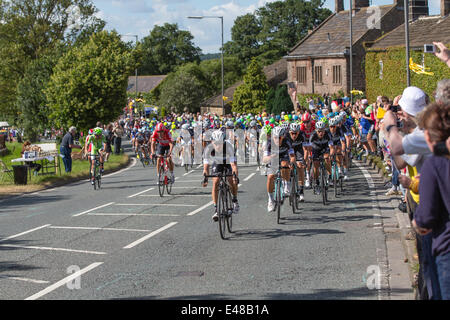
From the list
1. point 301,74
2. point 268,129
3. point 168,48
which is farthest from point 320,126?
point 168,48

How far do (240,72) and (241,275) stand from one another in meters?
97.5

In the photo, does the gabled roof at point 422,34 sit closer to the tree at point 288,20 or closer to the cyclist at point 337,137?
the cyclist at point 337,137

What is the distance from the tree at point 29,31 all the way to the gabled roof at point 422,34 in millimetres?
25888

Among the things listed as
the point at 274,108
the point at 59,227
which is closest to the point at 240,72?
the point at 274,108

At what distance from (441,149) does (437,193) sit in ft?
1.02

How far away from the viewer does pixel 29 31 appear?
5947 cm

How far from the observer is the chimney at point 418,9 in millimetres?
54844

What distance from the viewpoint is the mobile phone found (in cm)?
488

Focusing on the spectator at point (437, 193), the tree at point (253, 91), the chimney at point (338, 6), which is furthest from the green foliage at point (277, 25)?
the spectator at point (437, 193)

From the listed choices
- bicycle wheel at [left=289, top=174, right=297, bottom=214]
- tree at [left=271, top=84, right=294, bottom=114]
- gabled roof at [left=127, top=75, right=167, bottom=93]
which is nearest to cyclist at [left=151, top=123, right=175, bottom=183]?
bicycle wheel at [left=289, top=174, right=297, bottom=214]

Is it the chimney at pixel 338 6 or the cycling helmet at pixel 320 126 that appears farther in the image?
the chimney at pixel 338 6

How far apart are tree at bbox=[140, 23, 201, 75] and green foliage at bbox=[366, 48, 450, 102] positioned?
77.8 metres

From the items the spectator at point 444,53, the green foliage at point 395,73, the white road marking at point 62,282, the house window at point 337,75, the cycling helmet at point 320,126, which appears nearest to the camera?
the spectator at point 444,53
